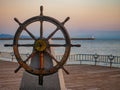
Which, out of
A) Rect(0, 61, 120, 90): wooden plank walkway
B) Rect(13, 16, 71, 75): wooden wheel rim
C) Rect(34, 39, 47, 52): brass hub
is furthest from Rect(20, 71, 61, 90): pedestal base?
Rect(0, 61, 120, 90): wooden plank walkway

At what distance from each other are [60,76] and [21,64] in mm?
759

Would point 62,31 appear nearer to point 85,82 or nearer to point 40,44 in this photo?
point 40,44

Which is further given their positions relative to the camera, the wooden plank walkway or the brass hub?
the wooden plank walkway

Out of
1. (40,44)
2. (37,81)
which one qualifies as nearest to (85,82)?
(37,81)

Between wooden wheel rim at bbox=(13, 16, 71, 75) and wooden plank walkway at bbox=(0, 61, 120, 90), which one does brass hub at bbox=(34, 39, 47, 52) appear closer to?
wooden wheel rim at bbox=(13, 16, 71, 75)

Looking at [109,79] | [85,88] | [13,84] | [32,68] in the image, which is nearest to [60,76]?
[32,68]

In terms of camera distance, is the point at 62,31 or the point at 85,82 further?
the point at 85,82

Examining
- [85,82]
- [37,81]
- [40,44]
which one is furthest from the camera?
[85,82]

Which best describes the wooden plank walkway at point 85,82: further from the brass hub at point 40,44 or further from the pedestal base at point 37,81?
the brass hub at point 40,44

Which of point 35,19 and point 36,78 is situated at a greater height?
point 35,19

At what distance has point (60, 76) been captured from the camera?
565 centimetres

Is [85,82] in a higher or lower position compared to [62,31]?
lower

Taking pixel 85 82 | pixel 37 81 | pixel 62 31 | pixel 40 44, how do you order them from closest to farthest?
pixel 62 31 → pixel 40 44 → pixel 37 81 → pixel 85 82

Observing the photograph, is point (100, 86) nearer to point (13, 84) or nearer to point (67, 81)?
point (67, 81)
